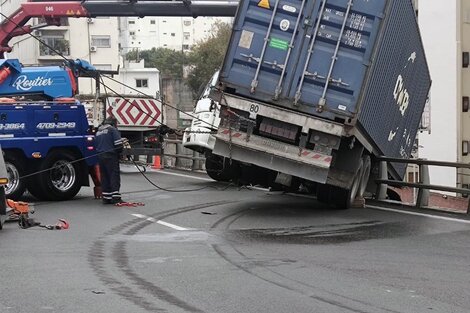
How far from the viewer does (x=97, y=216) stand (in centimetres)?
1180

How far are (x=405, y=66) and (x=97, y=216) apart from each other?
663 centimetres

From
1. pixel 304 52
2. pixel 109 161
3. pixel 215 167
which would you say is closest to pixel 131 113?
pixel 215 167

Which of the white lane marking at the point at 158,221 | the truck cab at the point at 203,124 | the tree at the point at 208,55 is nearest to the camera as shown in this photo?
the white lane marking at the point at 158,221

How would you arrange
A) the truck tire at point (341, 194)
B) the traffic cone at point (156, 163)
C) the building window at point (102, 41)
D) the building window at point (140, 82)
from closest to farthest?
the truck tire at point (341, 194) < the traffic cone at point (156, 163) < the building window at point (140, 82) < the building window at point (102, 41)

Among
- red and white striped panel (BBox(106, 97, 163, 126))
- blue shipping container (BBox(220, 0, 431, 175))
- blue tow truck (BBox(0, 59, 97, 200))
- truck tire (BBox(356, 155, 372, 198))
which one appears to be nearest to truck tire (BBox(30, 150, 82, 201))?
blue tow truck (BBox(0, 59, 97, 200))

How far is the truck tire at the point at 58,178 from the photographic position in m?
13.6

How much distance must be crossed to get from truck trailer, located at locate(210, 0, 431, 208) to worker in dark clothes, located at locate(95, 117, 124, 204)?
2385mm

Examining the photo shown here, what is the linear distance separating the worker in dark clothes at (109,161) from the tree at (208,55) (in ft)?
146

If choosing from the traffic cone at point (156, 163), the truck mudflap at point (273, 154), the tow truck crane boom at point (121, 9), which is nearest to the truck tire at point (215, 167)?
the traffic cone at point (156, 163)

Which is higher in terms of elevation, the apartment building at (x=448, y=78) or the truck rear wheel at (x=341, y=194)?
the apartment building at (x=448, y=78)

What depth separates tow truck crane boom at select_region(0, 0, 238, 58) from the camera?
2166cm

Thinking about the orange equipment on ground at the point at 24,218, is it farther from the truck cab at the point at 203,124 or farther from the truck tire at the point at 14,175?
the truck cab at the point at 203,124

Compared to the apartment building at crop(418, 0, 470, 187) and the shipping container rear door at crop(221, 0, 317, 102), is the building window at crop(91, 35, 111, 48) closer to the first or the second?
the apartment building at crop(418, 0, 470, 187)

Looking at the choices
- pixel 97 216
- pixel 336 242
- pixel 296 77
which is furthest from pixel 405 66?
pixel 97 216
